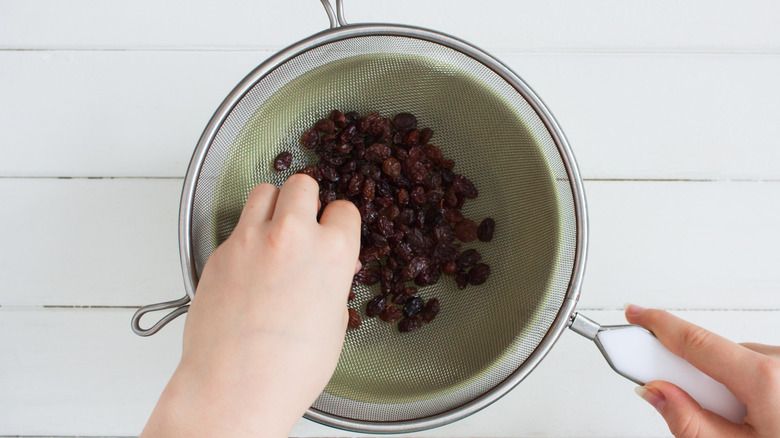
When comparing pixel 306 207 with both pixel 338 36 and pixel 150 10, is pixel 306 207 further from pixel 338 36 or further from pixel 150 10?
pixel 150 10

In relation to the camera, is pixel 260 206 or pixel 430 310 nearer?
pixel 260 206

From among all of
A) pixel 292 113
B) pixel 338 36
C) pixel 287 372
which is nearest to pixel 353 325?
pixel 287 372

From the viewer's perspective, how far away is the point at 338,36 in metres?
1.08

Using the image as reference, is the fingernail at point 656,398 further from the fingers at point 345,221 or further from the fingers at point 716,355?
the fingers at point 345,221

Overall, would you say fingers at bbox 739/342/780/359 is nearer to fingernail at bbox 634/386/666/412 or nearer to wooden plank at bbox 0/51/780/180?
fingernail at bbox 634/386/666/412

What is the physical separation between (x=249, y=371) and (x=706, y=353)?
33.3 inches

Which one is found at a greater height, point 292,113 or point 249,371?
point 292,113

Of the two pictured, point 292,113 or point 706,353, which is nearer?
point 706,353

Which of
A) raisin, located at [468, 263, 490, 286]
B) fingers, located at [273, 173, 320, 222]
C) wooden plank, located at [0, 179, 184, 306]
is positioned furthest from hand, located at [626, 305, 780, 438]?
wooden plank, located at [0, 179, 184, 306]

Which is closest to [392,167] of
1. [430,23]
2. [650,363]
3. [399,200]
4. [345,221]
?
[399,200]

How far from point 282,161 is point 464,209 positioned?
48cm

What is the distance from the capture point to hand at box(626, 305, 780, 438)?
3.07 ft

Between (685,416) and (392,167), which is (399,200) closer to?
(392,167)

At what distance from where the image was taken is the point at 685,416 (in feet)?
3.17
